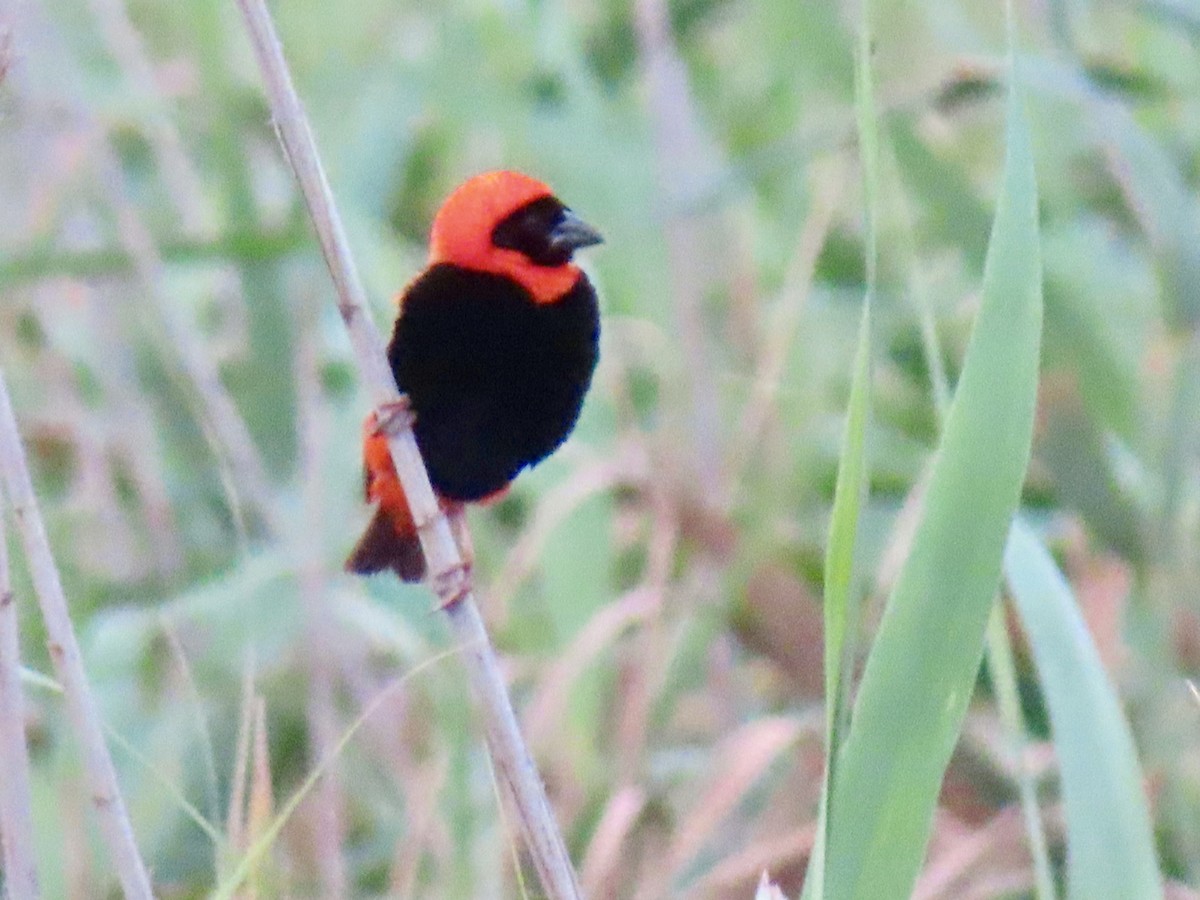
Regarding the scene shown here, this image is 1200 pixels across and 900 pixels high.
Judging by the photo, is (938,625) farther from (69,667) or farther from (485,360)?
(485,360)

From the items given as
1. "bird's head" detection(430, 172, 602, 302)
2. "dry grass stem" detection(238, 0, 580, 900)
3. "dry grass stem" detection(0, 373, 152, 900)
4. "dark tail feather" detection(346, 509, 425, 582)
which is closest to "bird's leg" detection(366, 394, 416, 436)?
"dry grass stem" detection(238, 0, 580, 900)

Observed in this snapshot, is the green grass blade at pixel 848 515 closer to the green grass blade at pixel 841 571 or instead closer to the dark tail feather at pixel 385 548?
the green grass blade at pixel 841 571

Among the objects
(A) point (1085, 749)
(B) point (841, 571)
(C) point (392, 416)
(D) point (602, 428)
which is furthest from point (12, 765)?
(D) point (602, 428)

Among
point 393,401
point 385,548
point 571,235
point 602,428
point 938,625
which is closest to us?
point 938,625

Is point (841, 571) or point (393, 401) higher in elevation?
point (393, 401)

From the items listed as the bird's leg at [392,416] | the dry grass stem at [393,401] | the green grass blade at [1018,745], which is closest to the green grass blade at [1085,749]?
the green grass blade at [1018,745]
